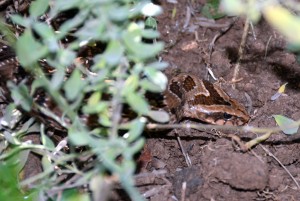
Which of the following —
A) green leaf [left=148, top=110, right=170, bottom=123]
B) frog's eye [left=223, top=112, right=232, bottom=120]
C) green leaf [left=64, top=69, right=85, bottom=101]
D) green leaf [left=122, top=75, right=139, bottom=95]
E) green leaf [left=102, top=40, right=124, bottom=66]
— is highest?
green leaf [left=102, top=40, right=124, bottom=66]

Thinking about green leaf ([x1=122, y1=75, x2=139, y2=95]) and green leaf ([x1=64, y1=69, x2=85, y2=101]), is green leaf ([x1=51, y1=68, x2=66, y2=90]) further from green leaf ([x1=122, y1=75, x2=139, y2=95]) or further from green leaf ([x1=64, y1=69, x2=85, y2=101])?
green leaf ([x1=122, y1=75, x2=139, y2=95])

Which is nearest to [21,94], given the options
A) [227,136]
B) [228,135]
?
[228,135]

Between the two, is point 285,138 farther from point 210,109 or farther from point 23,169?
point 23,169

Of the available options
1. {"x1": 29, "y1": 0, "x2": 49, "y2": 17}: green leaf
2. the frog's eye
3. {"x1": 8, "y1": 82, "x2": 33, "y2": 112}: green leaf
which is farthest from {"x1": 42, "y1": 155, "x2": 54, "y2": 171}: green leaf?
the frog's eye

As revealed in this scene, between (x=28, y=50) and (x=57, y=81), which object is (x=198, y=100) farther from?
(x=28, y=50)

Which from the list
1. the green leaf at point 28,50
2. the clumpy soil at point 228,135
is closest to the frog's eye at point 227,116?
the clumpy soil at point 228,135

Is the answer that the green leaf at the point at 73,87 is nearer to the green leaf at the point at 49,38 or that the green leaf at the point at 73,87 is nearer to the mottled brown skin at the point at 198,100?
the green leaf at the point at 49,38

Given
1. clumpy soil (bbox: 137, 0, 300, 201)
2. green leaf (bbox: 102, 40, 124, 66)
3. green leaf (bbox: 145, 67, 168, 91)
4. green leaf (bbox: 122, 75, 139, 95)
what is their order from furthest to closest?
clumpy soil (bbox: 137, 0, 300, 201) → green leaf (bbox: 145, 67, 168, 91) → green leaf (bbox: 122, 75, 139, 95) → green leaf (bbox: 102, 40, 124, 66)
